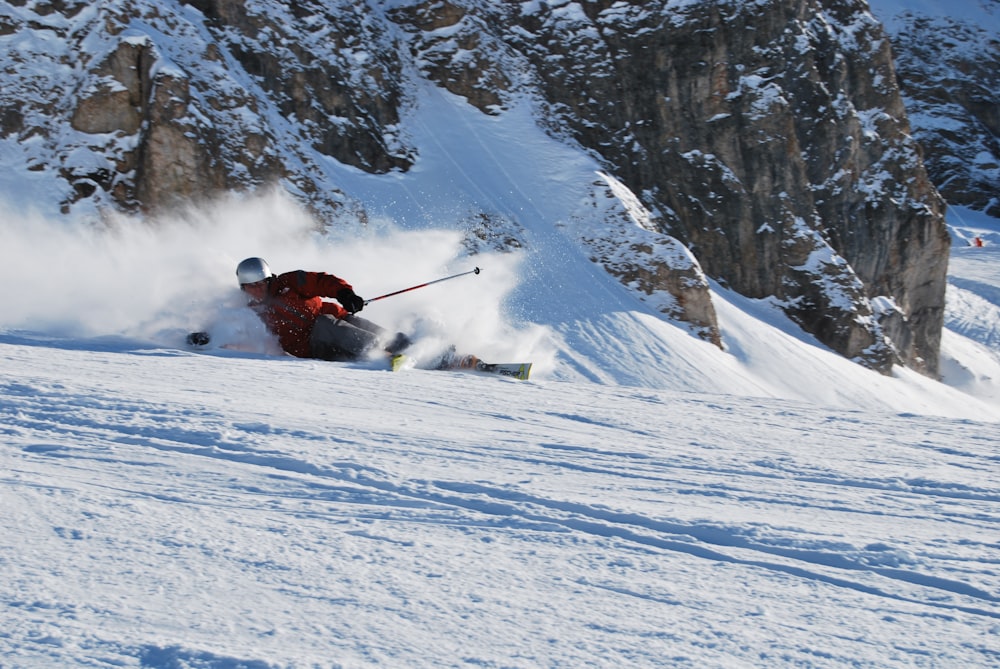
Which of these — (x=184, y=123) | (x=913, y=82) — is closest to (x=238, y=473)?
(x=184, y=123)

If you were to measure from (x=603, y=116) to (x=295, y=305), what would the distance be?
14.3 meters

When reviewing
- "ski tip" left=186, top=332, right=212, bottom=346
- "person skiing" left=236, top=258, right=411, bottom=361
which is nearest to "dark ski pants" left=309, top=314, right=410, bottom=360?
"person skiing" left=236, top=258, right=411, bottom=361

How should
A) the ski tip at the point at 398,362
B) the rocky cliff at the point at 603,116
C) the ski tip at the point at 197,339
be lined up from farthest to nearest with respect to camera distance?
the rocky cliff at the point at 603,116 < the ski tip at the point at 197,339 < the ski tip at the point at 398,362

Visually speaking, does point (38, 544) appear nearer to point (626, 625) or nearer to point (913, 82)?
point (626, 625)

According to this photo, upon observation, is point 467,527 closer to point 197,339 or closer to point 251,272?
point 197,339

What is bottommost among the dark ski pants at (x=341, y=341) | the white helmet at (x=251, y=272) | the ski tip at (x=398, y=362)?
the ski tip at (x=398, y=362)

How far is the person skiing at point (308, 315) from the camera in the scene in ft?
30.5

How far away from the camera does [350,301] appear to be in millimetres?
9188

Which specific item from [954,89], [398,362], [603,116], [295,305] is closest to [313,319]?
[295,305]

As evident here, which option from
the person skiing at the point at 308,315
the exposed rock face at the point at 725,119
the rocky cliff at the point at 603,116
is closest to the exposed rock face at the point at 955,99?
the rocky cliff at the point at 603,116

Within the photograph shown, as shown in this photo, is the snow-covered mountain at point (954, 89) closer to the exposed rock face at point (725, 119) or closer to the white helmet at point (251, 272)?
the exposed rock face at point (725, 119)

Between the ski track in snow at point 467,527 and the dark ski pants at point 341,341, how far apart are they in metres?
2.42

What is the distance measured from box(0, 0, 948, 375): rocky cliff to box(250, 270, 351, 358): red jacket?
646 centimetres

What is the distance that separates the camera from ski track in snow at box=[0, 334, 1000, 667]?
116 inches
